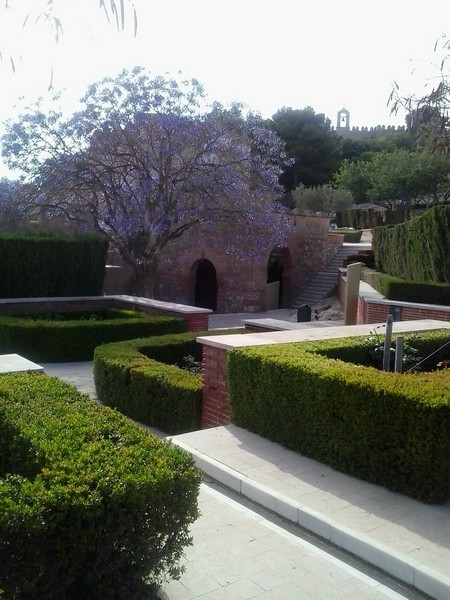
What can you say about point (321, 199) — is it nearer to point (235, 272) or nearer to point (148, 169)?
point (235, 272)

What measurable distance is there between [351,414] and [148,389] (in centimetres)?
301

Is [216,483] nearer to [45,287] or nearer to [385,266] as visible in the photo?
[45,287]

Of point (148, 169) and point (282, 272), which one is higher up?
point (148, 169)

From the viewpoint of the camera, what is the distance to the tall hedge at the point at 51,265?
598 inches

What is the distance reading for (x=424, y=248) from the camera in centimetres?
1570

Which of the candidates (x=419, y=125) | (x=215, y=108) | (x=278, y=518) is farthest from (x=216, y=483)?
(x=215, y=108)

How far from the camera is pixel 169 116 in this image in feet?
51.4

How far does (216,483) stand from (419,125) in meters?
6.36

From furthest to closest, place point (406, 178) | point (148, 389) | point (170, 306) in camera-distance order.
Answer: point (406, 178) < point (170, 306) < point (148, 389)

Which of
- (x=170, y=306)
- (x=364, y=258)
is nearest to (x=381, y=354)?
(x=170, y=306)

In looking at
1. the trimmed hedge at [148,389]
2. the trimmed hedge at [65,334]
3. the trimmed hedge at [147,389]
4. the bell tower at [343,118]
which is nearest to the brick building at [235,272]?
the trimmed hedge at [65,334]

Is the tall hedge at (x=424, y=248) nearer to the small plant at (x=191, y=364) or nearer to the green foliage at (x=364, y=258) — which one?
the green foliage at (x=364, y=258)

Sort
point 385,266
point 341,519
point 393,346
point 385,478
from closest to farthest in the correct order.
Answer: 1. point 341,519
2. point 385,478
3. point 393,346
4. point 385,266

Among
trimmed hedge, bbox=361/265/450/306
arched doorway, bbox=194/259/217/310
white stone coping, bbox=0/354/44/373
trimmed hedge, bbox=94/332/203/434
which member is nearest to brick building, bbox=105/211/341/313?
arched doorway, bbox=194/259/217/310
